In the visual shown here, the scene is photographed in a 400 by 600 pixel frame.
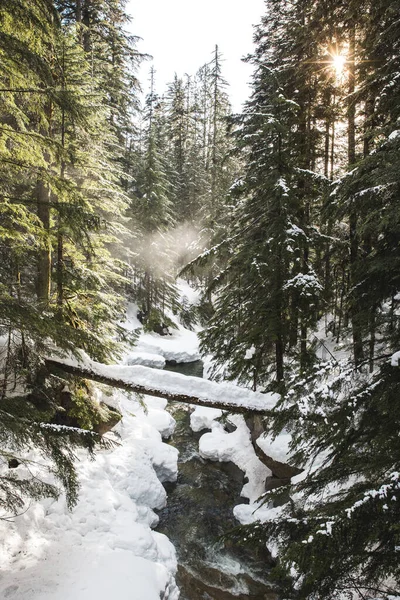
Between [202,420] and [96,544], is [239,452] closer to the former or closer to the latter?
[202,420]

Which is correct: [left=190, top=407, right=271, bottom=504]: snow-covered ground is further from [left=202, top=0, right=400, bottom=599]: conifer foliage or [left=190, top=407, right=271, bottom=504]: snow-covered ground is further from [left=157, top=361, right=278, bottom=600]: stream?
[left=202, top=0, right=400, bottom=599]: conifer foliage

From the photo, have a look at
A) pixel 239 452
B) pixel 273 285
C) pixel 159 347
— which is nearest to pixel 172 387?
pixel 273 285

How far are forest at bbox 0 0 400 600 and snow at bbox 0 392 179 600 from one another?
0.38 metres

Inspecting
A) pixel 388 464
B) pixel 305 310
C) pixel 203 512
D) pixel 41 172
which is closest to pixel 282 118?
pixel 305 310

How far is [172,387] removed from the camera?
6.27 m

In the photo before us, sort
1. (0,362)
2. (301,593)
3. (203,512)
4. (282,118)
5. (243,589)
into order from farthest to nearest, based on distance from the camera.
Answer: (203,512) < (282,118) < (243,589) < (0,362) < (301,593)

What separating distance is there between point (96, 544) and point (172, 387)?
12.0ft

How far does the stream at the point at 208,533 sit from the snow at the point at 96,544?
67cm

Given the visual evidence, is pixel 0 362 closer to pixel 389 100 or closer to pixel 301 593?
pixel 301 593

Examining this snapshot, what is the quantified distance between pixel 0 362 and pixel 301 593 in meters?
5.18

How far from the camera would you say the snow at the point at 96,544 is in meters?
5.40

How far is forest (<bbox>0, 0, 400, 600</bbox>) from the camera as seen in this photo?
3.48 meters

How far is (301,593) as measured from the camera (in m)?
3.04

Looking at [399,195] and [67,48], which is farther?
[67,48]
